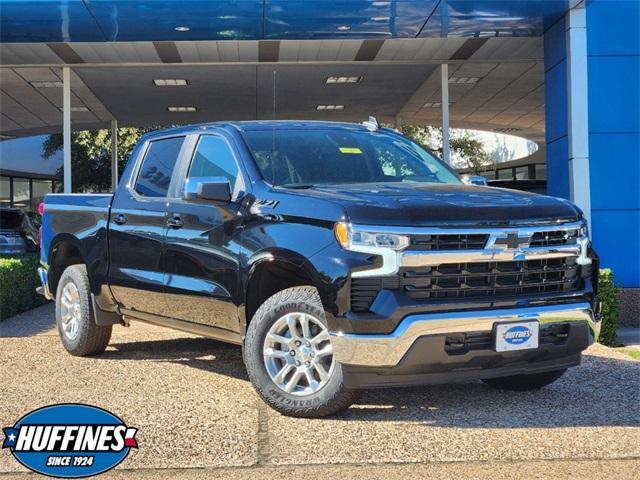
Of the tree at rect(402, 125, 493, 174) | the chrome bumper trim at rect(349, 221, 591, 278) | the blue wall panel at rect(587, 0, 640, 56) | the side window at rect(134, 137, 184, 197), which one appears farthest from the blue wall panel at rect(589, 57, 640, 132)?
the tree at rect(402, 125, 493, 174)

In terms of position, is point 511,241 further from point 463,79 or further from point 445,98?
point 463,79

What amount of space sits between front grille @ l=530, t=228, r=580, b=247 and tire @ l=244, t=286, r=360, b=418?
1392 mm

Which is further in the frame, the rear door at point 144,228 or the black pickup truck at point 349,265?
the rear door at point 144,228

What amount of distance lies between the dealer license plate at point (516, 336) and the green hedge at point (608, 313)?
451 centimetres

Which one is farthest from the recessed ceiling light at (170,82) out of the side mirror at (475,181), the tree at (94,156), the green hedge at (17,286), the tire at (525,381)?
the tire at (525,381)

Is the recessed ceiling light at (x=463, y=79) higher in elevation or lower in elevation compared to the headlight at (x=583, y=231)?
higher

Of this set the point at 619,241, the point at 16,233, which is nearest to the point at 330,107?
the point at 16,233

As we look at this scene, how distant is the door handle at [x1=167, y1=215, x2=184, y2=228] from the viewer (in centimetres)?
582

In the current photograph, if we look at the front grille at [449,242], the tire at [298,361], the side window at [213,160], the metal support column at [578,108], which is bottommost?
the tire at [298,361]

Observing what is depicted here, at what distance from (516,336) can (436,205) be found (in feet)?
2.98

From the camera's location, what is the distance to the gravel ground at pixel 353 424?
4.09 metres

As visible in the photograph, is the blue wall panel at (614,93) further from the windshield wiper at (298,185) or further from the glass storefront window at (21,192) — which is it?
the glass storefront window at (21,192)

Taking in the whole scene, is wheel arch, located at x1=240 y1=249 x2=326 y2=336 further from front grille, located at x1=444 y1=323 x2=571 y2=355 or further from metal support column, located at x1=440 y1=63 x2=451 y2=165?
metal support column, located at x1=440 y1=63 x2=451 y2=165

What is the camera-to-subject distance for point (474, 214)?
4609 millimetres
